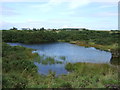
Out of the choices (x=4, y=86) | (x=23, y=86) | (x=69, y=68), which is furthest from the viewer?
(x=69, y=68)

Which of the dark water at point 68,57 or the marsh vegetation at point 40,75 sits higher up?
the marsh vegetation at point 40,75

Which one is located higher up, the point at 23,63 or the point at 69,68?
the point at 23,63

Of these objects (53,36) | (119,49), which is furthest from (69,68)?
(53,36)

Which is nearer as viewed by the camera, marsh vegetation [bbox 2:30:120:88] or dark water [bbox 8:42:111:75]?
marsh vegetation [bbox 2:30:120:88]

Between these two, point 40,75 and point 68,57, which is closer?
point 40,75

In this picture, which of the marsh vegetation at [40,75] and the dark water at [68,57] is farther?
the dark water at [68,57]

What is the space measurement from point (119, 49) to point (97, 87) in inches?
723

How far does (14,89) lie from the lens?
158 inches

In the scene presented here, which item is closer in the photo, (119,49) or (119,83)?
(119,83)

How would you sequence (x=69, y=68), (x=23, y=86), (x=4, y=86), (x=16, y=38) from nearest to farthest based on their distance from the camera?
1. (x=4, y=86)
2. (x=23, y=86)
3. (x=69, y=68)
4. (x=16, y=38)

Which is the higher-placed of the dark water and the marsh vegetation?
the marsh vegetation

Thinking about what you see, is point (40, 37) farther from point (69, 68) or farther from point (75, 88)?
point (75, 88)

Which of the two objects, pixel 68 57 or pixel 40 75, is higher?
pixel 40 75

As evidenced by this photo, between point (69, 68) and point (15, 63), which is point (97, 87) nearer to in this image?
point (15, 63)
